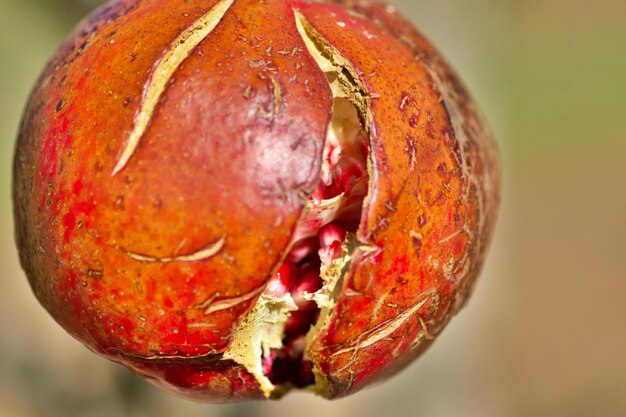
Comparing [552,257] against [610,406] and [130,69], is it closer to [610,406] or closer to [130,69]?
[610,406]

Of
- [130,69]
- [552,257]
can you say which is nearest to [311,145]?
[130,69]

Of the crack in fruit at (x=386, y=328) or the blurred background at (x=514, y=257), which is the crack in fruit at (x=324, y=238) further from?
the blurred background at (x=514, y=257)

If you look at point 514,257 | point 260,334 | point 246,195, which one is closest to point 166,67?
point 246,195

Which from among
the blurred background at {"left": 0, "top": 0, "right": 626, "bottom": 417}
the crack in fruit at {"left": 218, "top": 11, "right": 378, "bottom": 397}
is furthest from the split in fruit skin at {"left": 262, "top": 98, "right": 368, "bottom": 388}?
the blurred background at {"left": 0, "top": 0, "right": 626, "bottom": 417}

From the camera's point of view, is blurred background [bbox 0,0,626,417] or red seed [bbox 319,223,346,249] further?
blurred background [bbox 0,0,626,417]

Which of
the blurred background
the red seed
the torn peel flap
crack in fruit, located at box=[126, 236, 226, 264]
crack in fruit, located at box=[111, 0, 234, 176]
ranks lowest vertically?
the blurred background

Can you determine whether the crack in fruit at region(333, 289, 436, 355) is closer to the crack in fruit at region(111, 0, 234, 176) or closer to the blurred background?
the crack in fruit at region(111, 0, 234, 176)

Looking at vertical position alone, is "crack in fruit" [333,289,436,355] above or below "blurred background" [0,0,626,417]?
above

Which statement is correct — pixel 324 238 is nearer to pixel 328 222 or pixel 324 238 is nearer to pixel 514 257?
pixel 328 222
